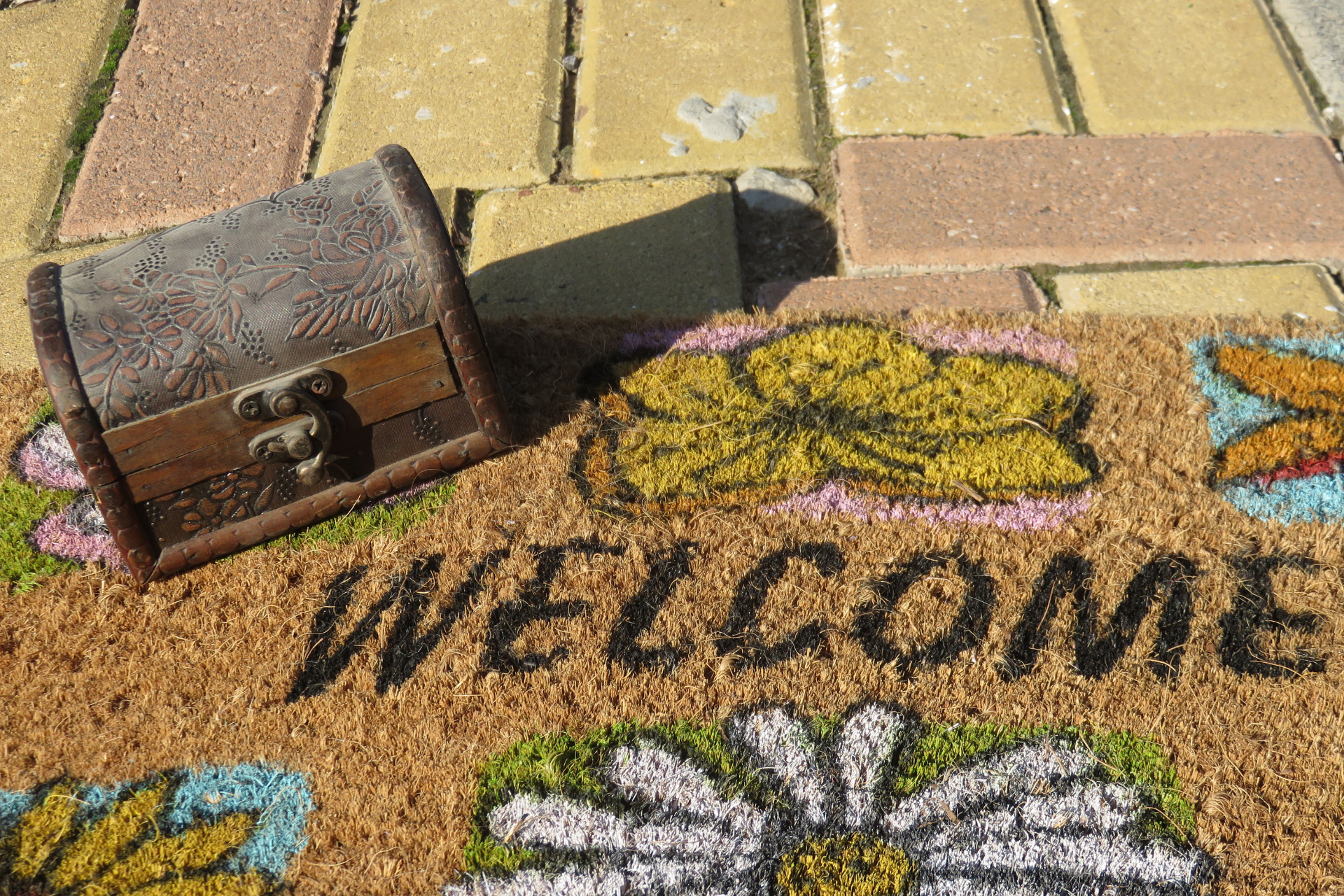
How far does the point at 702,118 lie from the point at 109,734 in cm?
186

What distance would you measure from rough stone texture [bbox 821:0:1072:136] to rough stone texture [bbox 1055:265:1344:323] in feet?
1.71

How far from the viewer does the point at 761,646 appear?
1602 mm

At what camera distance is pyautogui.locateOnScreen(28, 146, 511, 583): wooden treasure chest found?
1.57 meters

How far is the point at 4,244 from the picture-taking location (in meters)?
2.45

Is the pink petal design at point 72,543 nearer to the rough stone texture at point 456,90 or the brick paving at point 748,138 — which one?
the brick paving at point 748,138

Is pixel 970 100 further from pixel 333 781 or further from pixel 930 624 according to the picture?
pixel 333 781

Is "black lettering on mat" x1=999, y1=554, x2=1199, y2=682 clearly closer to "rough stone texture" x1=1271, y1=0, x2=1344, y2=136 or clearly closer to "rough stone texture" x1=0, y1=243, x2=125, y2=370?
"rough stone texture" x1=1271, y1=0, x2=1344, y2=136

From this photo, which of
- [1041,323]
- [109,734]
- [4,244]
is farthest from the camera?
[4,244]

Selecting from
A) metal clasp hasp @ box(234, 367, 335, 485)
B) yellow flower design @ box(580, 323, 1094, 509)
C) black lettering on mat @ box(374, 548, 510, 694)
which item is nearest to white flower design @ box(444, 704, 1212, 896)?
black lettering on mat @ box(374, 548, 510, 694)

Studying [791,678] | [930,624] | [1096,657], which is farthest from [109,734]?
[1096,657]

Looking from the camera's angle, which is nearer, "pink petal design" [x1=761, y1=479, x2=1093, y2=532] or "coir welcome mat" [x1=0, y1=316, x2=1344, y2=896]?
"coir welcome mat" [x1=0, y1=316, x2=1344, y2=896]

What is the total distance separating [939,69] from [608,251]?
40.7 inches

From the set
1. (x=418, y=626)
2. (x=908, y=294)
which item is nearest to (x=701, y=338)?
(x=908, y=294)

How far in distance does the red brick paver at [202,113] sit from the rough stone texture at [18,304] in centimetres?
7
